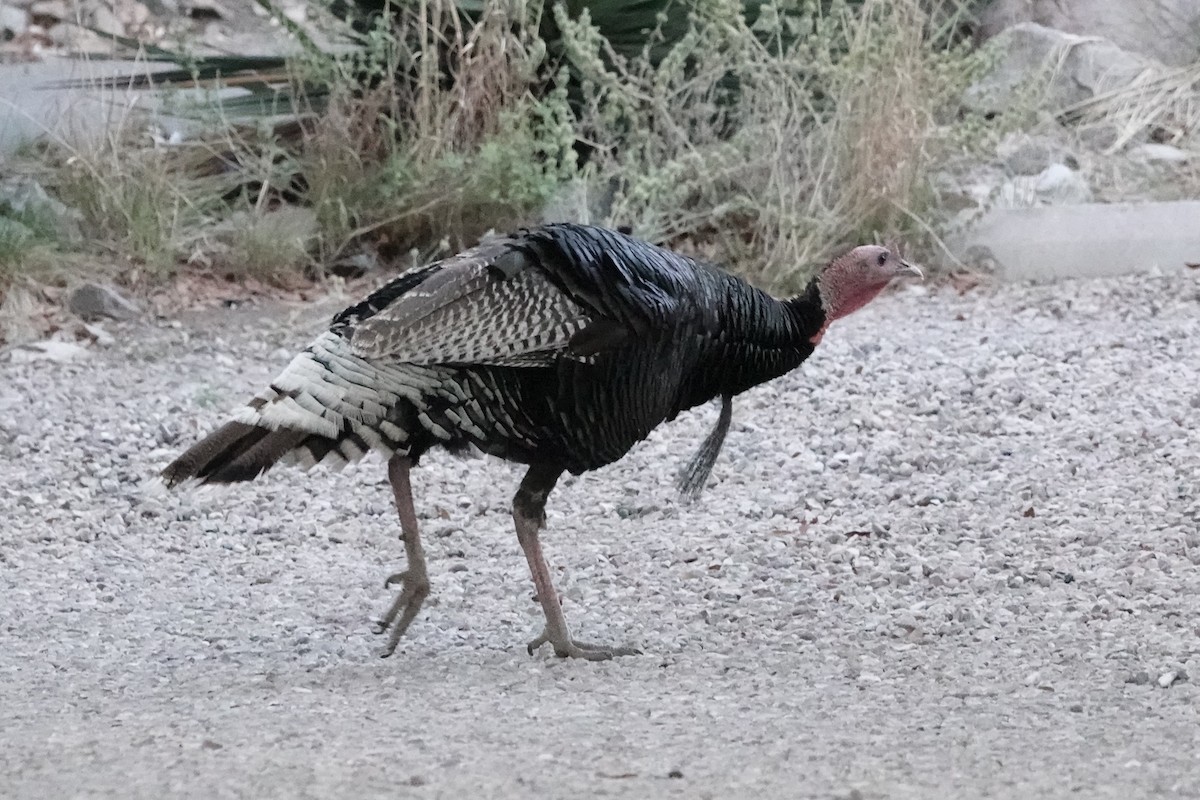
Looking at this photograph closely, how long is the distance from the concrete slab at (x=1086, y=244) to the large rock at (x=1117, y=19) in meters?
3.36

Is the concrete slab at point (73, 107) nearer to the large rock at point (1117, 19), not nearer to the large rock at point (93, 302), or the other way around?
the large rock at point (93, 302)

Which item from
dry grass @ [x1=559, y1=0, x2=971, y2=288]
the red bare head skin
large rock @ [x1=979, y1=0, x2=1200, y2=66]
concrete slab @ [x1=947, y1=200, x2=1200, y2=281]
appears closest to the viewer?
the red bare head skin

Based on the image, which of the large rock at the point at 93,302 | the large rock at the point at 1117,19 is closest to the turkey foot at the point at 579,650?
the large rock at the point at 93,302

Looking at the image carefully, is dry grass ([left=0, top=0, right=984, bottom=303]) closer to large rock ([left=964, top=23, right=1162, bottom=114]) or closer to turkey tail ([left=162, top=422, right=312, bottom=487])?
large rock ([left=964, top=23, right=1162, bottom=114])

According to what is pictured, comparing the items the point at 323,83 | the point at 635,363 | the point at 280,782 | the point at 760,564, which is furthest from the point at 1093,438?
the point at 323,83

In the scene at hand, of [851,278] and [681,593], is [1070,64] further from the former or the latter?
[681,593]

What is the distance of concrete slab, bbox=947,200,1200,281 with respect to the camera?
327 inches

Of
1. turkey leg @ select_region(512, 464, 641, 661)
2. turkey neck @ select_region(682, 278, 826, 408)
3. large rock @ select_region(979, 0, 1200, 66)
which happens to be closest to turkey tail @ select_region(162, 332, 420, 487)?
turkey leg @ select_region(512, 464, 641, 661)

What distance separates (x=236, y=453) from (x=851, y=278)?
1.70 meters

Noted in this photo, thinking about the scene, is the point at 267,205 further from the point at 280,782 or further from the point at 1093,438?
the point at 280,782

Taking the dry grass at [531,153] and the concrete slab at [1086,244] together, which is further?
the concrete slab at [1086,244]

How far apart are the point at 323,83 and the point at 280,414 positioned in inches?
203

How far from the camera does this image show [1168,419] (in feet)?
19.5

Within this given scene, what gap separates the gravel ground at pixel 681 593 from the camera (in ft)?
10.2
